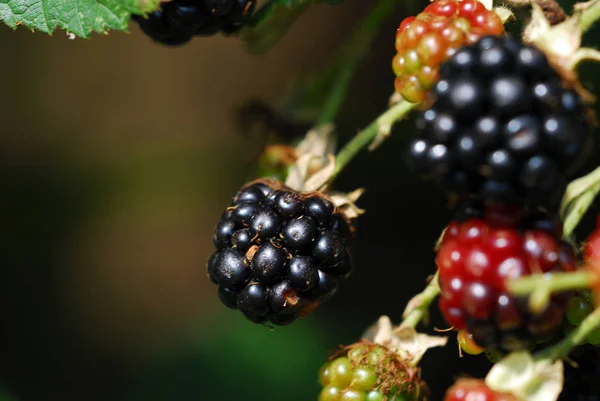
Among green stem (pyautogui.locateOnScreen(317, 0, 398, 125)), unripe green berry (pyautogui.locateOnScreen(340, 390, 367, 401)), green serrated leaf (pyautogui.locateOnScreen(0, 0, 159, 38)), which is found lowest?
unripe green berry (pyautogui.locateOnScreen(340, 390, 367, 401))

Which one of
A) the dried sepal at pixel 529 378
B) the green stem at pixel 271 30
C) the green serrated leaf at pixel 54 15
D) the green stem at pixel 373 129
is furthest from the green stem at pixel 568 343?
the green stem at pixel 271 30

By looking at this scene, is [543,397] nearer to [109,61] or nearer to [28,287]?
[28,287]

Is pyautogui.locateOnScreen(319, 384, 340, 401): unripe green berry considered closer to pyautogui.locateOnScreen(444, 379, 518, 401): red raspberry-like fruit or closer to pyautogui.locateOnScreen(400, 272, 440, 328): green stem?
pyautogui.locateOnScreen(400, 272, 440, 328): green stem

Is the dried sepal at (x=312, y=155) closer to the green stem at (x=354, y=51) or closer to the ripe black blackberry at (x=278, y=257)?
the green stem at (x=354, y=51)

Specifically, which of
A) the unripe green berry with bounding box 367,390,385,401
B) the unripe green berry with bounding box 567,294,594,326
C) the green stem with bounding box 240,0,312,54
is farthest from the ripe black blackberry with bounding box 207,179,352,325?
the green stem with bounding box 240,0,312,54

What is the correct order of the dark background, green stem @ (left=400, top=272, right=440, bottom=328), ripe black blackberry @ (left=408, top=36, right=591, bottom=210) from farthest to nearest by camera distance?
1. the dark background
2. green stem @ (left=400, top=272, right=440, bottom=328)
3. ripe black blackberry @ (left=408, top=36, right=591, bottom=210)

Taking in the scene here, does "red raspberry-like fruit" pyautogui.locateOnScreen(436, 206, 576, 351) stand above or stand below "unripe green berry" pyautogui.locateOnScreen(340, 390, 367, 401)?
above

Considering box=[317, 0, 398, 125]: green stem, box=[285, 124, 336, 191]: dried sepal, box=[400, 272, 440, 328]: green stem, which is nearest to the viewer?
box=[400, 272, 440, 328]: green stem
